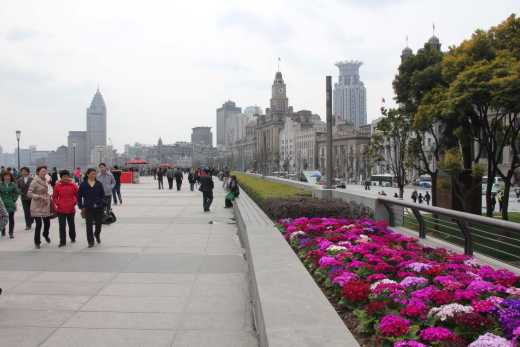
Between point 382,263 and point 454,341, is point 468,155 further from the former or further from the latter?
point 454,341

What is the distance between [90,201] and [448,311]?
7.95m

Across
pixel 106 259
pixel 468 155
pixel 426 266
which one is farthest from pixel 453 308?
pixel 468 155

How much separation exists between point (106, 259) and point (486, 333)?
674cm

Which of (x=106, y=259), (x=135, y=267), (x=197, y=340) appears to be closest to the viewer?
(x=197, y=340)

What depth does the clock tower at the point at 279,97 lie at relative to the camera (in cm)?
18900

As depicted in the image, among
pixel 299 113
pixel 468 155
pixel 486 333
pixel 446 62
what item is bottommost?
pixel 486 333

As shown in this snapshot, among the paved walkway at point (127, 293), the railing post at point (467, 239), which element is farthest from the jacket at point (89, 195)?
the railing post at point (467, 239)

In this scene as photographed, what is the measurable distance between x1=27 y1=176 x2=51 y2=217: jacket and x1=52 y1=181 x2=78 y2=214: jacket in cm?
20

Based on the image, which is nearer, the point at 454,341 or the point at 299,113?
the point at 454,341

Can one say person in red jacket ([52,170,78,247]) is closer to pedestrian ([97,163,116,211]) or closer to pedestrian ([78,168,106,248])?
pedestrian ([78,168,106,248])

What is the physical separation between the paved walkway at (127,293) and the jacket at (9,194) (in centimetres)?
78

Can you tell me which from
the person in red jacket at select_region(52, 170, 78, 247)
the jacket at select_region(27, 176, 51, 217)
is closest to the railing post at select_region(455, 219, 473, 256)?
the person in red jacket at select_region(52, 170, 78, 247)

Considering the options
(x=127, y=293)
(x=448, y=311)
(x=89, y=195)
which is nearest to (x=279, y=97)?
(x=89, y=195)

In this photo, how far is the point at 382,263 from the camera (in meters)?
6.14
